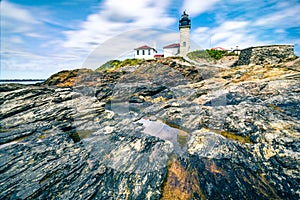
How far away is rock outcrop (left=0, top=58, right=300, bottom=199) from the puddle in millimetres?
67

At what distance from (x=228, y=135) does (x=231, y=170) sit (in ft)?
9.35

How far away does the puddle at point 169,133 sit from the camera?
8590 mm

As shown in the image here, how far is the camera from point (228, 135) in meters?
8.73

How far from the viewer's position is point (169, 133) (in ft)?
35.2

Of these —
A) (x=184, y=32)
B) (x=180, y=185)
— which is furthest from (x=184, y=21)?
(x=180, y=185)

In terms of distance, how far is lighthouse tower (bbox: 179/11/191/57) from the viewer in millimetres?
48284

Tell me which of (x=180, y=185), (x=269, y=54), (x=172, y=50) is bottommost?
(x=180, y=185)

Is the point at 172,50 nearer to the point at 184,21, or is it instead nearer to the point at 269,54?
the point at 184,21

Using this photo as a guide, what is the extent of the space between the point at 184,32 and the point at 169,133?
1863 inches

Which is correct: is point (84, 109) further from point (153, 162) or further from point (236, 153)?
point (236, 153)

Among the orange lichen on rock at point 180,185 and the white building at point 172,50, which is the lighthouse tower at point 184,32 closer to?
the white building at point 172,50

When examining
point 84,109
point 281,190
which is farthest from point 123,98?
point 281,190

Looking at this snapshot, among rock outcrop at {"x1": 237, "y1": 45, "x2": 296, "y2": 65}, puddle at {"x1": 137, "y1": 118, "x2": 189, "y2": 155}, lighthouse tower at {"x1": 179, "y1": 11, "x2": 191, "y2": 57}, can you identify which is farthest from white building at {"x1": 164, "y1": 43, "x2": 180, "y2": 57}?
puddle at {"x1": 137, "y1": 118, "x2": 189, "y2": 155}

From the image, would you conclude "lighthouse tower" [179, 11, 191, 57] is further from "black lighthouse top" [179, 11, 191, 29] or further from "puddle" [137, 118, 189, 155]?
"puddle" [137, 118, 189, 155]
